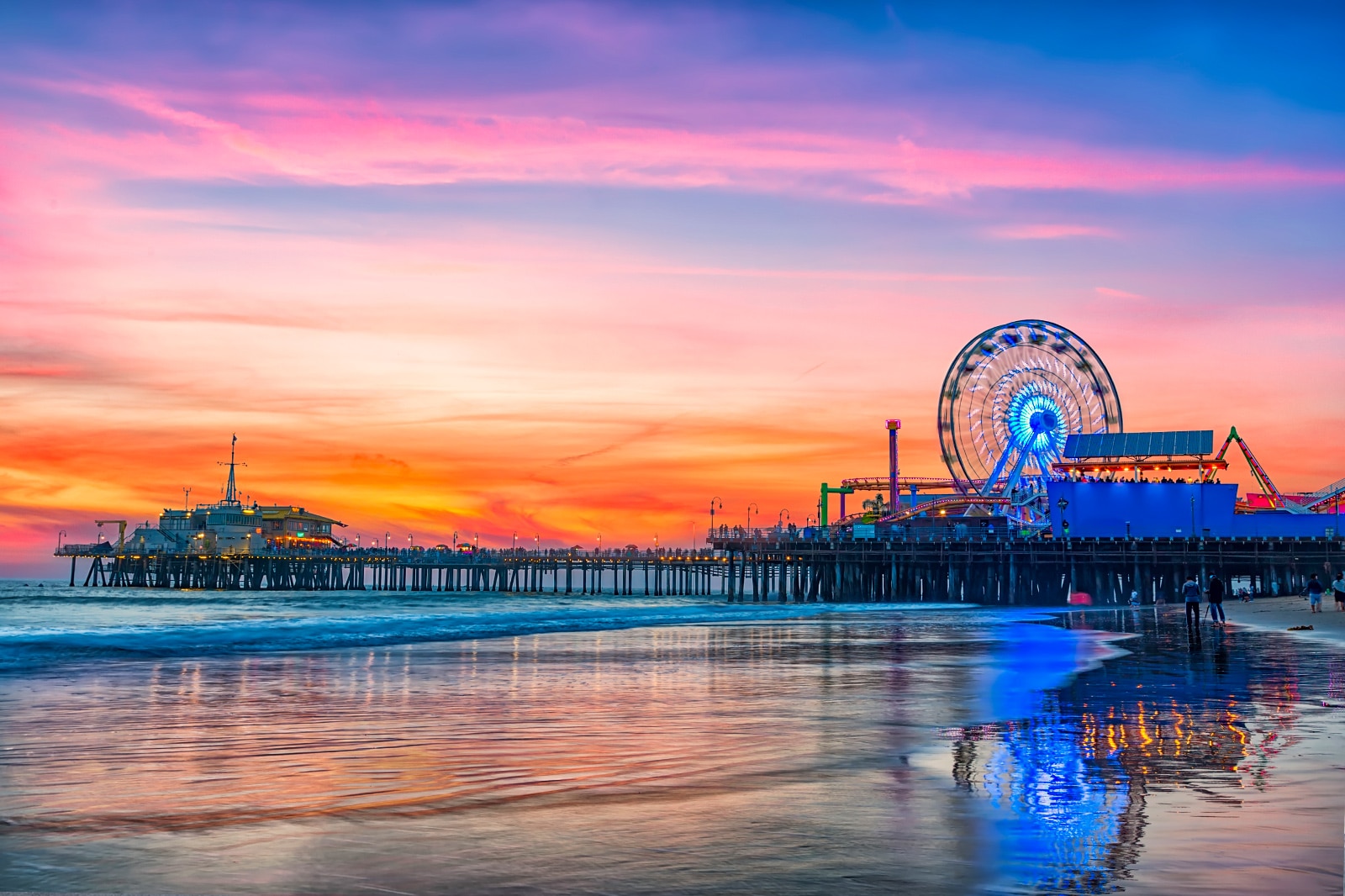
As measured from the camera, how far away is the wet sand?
30.7 m

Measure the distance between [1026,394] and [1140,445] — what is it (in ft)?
31.6

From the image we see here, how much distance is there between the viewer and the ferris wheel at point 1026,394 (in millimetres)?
91875

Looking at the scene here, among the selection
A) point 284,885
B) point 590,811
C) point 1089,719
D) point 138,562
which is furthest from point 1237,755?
point 138,562

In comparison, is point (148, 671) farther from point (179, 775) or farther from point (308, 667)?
point (179, 775)

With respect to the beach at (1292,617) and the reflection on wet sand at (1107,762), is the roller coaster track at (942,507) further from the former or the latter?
the reflection on wet sand at (1107,762)

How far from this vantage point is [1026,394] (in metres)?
93.3

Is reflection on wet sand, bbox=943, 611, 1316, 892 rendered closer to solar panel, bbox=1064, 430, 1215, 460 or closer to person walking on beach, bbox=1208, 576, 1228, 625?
person walking on beach, bbox=1208, 576, 1228, 625

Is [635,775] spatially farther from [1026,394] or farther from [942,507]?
[942,507]

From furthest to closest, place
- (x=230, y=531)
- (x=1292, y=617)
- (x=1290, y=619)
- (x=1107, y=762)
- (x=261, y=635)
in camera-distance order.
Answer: (x=230, y=531) < (x=1292, y=617) < (x=1290, y=619) < (x=261, y=635) < (x=1107, y=762)

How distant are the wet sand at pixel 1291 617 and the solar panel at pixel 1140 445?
124 ft

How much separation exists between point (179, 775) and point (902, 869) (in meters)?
6.46

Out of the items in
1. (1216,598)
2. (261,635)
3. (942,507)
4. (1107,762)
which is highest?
(942,507)

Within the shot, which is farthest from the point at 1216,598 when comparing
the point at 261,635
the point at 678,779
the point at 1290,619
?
the point at 678,779

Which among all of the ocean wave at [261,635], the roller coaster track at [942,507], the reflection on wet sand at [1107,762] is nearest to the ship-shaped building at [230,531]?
the roller coaster track at [942,507]
